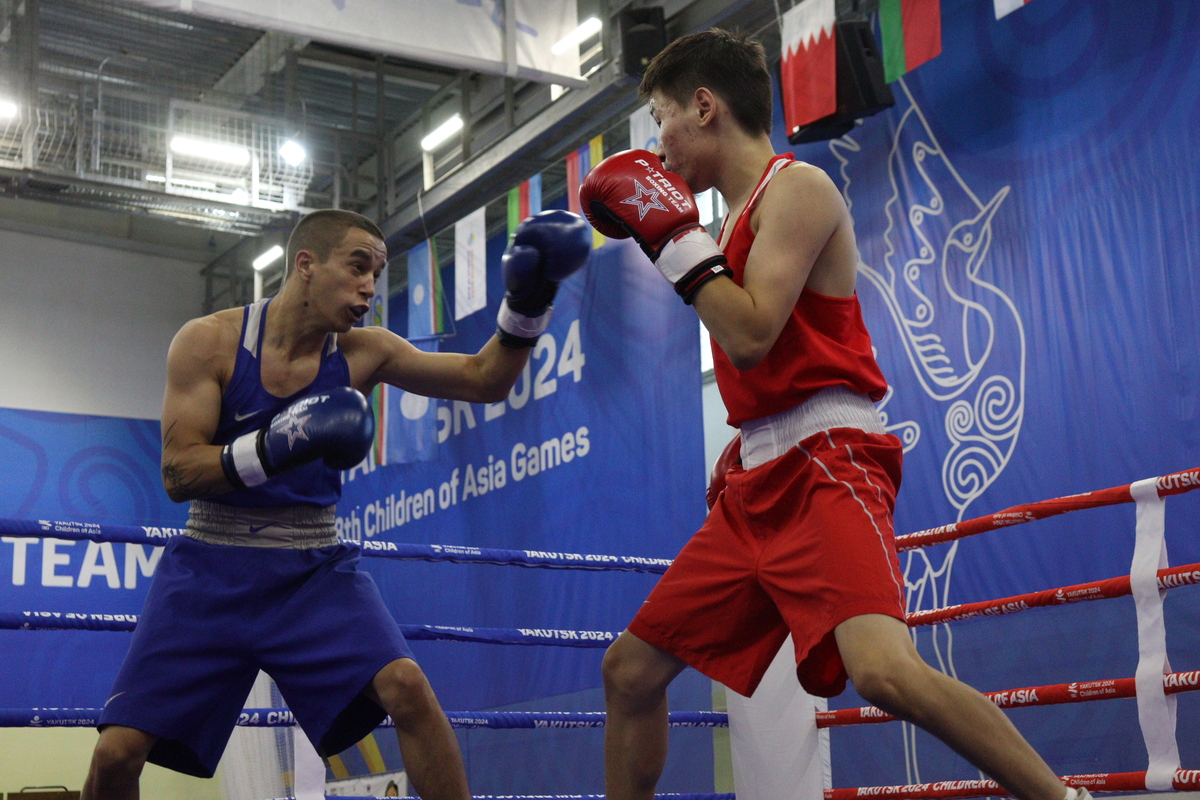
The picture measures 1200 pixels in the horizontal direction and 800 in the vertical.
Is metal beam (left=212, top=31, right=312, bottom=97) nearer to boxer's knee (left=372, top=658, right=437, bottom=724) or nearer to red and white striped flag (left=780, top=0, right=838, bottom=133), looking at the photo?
red and white striped flag (left=780, top=0, right=838, bottom=133)

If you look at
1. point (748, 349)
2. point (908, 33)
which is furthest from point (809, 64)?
point (748, 349)

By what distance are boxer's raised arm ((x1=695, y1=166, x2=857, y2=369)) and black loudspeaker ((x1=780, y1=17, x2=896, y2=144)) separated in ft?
9.38

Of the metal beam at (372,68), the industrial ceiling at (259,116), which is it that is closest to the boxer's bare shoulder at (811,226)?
the industrial ceiling at (259,116)

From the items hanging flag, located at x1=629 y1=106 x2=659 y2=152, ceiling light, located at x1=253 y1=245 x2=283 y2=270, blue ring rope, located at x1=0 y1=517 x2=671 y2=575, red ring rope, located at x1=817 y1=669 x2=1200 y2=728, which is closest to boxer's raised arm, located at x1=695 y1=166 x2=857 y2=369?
red ring rope, located at x1=817 y1=669 x2=1200 y2=728

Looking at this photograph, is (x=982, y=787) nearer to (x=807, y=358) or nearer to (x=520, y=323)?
(x=807, y=358)

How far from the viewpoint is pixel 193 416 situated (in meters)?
2.23

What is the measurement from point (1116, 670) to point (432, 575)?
464 centimetres

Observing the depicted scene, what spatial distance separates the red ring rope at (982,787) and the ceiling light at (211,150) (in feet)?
18.5

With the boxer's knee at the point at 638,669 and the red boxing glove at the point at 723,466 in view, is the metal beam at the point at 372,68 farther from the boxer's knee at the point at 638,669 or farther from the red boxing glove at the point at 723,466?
the boxer's knee at the point at 638,669

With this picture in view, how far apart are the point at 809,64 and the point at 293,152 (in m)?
3.78

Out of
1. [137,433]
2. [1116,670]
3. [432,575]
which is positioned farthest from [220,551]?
[137,433]

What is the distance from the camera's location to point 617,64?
6051mm

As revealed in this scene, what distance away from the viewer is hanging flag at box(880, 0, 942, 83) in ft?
15.2

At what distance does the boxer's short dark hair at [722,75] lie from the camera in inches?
81.8
